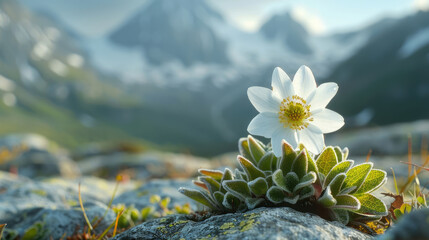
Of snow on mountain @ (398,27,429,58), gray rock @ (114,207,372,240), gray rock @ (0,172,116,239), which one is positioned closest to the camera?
gray rock @ (114,207,372,240)

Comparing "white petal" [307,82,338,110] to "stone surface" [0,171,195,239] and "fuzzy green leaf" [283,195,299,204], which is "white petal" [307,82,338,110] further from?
"stone surface" [0,171,195,239]

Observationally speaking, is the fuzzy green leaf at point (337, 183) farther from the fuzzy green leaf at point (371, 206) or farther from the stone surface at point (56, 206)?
the stone surface at point (56, 206)

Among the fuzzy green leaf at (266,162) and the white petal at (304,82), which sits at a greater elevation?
the white petal at (304,82)

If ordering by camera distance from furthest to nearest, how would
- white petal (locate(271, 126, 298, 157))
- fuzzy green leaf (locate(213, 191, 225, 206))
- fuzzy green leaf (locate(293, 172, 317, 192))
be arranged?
fuzzy green leaf (locate(213, 191, 225, 206)) → white petal (locate(271, 126, 298, 157)) → fuzzy green leaf (locate(293, 172, 317, 192))

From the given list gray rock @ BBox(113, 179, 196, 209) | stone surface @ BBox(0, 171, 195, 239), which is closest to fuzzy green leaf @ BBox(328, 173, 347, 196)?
gray rock @ BBox(113, 179, 196, 209)

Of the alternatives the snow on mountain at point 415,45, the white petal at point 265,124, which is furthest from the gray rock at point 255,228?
the snow on mountain at point 415,45

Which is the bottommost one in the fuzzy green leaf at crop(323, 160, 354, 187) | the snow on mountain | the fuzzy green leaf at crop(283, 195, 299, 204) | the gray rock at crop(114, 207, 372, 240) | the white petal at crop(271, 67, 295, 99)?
the gray rock at crop(114, 207, 372, 240)
